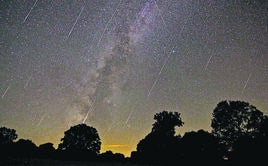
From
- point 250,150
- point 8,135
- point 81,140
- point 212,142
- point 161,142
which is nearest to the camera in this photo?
point 250,150

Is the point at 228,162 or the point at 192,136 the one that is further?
the point at 192,136

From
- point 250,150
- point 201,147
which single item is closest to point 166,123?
point 201,147

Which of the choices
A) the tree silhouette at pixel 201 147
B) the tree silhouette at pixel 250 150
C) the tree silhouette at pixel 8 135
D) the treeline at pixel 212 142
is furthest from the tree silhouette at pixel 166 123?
the tree silhouette at pixel 8 135

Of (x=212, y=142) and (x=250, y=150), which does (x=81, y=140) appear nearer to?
(x=212, y=142)

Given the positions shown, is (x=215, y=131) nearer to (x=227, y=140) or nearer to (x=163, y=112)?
(x=227, y=140)

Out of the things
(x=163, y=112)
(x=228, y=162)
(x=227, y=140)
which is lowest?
(x=228, y=162)

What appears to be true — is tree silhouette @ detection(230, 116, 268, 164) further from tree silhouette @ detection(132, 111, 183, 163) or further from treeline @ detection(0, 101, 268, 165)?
tree silhouette @ detection(132, 111, 183, 163)

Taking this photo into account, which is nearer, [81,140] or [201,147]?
[201,147]

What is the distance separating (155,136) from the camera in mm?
50031

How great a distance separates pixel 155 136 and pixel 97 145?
2341 cm

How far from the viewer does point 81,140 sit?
6438 centimetres

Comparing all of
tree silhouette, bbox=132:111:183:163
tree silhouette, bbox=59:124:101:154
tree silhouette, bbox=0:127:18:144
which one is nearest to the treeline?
tree silhouette, bbox=132:111:183:163

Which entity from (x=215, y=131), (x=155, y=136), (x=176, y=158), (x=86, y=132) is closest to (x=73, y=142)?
(x=86, y=132)

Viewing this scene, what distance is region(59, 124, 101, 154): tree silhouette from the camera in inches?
2505
